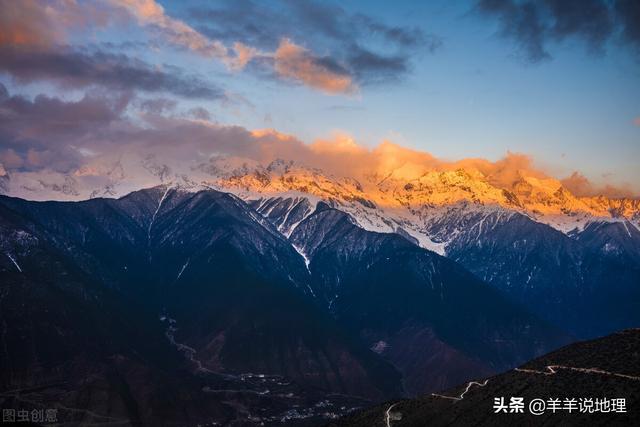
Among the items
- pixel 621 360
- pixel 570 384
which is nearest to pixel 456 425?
pixel 570 384

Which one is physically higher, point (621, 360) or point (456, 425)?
point (621, 360)

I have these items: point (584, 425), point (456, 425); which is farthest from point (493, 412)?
point (584, 425)

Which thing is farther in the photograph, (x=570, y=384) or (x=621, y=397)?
(x=570, y=384)

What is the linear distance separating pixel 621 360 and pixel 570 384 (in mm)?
13613

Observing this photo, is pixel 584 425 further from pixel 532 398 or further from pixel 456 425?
pixel 456 425

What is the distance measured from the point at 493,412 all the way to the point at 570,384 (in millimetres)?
18935

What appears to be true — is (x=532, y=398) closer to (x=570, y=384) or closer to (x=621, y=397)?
(x=570, y=384)

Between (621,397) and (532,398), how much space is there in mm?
22112

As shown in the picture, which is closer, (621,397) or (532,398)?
(621,397)

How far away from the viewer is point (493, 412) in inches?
7751

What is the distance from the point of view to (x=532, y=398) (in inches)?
7712

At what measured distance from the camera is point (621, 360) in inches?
7717

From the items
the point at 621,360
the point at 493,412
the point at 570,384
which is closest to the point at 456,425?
the point at 493,412

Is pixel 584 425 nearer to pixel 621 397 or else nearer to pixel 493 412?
pixel 621 397
